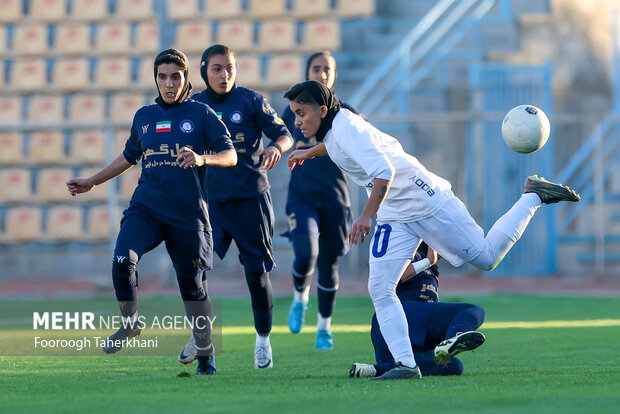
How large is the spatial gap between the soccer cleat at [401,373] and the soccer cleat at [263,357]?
1352 millimetres

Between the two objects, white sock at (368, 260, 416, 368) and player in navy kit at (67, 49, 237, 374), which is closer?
white sock at (368, 260, 416, 368)

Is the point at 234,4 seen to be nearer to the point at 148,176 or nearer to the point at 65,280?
the point at 65,280

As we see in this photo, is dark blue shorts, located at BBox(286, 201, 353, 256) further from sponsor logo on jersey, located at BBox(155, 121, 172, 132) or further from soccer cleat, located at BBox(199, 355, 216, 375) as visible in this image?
sponsor logo on jersey, located at BBox(155, 121, 172, 132)

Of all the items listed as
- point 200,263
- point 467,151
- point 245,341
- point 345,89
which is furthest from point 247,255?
point 345,89

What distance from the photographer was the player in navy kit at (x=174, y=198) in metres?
6.23

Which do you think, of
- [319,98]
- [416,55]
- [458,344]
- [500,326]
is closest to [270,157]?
[319,98]

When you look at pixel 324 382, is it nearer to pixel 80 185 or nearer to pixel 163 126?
pixel 163 126

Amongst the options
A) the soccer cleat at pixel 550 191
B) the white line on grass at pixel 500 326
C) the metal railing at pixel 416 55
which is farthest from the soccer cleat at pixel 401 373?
the metal railing at pixel 416 55

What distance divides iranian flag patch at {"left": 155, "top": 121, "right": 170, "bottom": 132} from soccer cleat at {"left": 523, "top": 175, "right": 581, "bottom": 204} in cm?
231

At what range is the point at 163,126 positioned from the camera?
634cm

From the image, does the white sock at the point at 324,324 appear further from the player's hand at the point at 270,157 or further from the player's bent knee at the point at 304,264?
the player's hand at the point at 270,157

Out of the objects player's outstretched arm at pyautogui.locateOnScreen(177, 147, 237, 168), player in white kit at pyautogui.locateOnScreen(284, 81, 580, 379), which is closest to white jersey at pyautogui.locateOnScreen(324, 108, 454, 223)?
player in white kit at pyautogui.locateOnScreen(284, 81, 580, 379)

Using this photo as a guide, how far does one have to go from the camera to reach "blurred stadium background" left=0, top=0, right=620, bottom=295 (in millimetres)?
16734

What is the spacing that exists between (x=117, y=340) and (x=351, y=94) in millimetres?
12615
